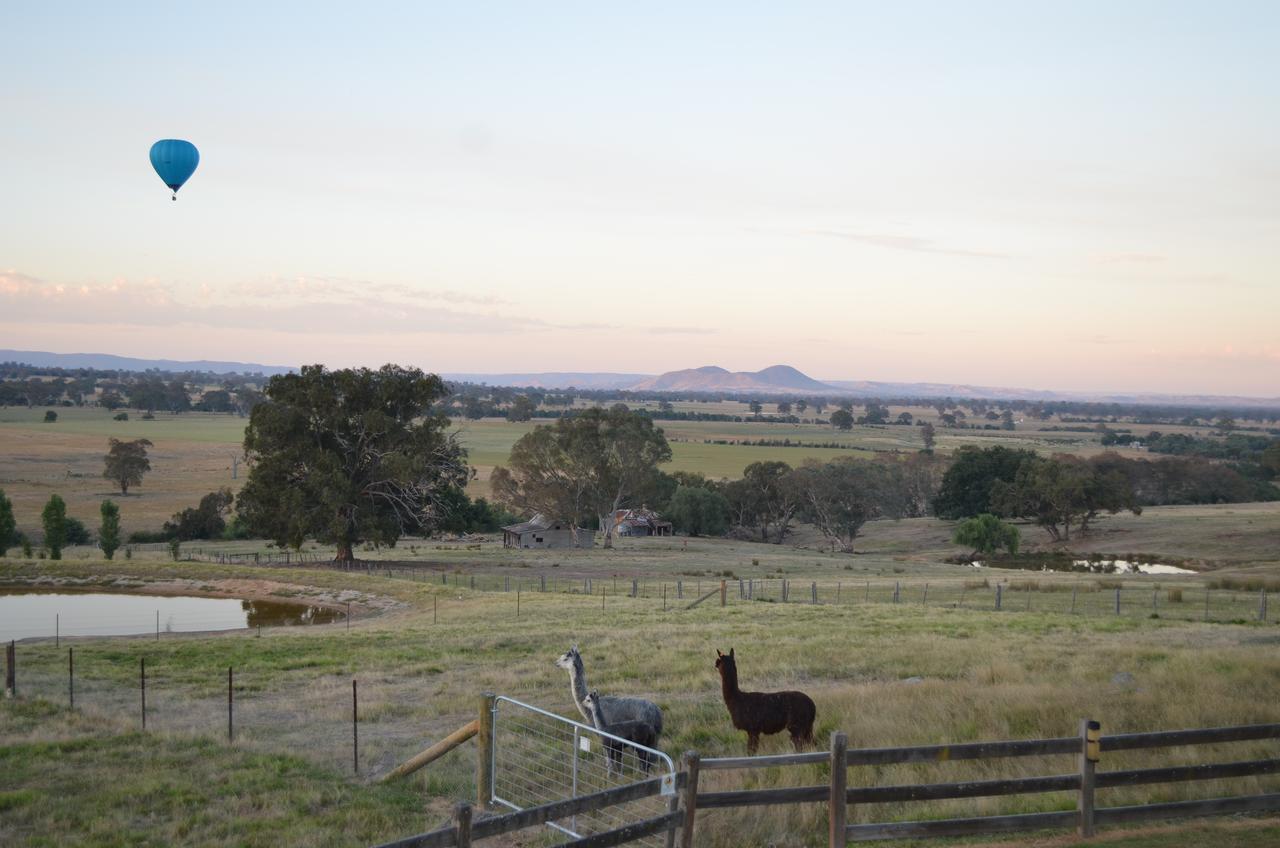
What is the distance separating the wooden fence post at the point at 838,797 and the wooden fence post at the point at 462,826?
331cm

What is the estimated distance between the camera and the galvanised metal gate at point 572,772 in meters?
11.5

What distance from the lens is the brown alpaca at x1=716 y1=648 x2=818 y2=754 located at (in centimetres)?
1291

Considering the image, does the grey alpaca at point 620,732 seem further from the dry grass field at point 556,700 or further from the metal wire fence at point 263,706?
the metal wire fence at point 263,706

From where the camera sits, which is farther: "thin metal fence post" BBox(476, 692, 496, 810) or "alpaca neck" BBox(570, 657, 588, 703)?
"alpaca neck" BBox(570, 657, 588, 703)

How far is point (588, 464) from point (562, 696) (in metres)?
61.7

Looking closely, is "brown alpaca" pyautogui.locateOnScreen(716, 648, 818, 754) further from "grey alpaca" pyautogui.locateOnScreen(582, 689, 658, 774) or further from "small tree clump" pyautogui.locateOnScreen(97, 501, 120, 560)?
"small tree clump" pyautogui.locateOnScreen(97, 501, 120, 560)

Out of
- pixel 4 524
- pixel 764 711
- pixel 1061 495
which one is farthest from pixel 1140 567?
pixel 4 524

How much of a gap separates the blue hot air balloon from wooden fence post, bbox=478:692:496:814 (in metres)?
36.6

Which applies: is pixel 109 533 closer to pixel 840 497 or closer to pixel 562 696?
pixel 562 696

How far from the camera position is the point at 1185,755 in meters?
12.7

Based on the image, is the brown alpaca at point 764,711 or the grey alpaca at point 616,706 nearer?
the brown alpaca at point 764,711

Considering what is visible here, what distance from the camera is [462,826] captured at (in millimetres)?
7105

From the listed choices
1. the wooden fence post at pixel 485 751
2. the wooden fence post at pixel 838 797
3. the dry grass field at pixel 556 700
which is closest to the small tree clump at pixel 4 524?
the dry grass field at pixel 556 700

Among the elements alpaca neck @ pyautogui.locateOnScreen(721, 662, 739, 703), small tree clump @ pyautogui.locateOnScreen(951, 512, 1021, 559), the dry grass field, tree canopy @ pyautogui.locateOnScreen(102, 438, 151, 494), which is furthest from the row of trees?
small tree clump @ pyautogui.locateOnScreen(951, 512, 1021, 559)
